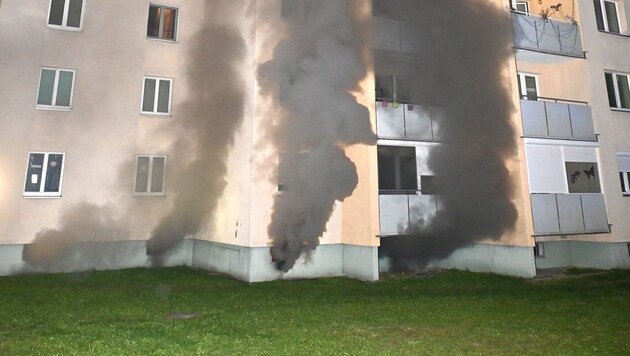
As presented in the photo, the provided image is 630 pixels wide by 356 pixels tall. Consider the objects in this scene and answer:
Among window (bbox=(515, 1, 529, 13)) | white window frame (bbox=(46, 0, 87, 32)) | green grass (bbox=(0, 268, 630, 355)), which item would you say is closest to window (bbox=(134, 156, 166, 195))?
green grass (bbox=(0, 268, 630, 355))

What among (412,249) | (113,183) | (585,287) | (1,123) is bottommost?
(585,287)

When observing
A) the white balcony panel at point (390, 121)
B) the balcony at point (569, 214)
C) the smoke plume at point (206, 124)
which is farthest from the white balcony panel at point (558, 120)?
the smoke plume at point (206, 124)

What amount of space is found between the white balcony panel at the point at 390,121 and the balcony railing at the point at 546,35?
13.5 ft

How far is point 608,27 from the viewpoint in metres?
12.7

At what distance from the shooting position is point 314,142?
10211mm

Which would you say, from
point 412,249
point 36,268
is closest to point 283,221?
point 412,249

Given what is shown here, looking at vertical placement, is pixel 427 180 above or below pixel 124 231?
above

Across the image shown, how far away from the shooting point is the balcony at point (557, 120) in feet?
35.2

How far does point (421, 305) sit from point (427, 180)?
4894 millimetres

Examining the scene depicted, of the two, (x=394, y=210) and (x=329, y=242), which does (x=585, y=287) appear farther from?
(x=329, y=242)

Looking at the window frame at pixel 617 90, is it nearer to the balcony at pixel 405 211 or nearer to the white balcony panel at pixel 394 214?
the balcony at pixel 405 211

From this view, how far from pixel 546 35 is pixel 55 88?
48.0 feet

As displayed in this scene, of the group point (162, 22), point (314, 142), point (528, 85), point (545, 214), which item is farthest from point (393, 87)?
point (162, 22)

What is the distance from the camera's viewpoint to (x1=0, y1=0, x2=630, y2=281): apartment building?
33.4 feet
